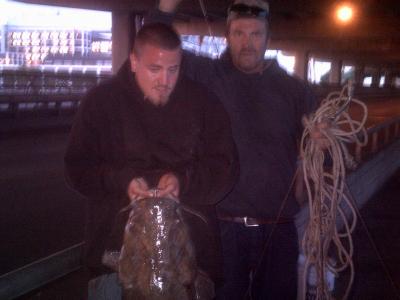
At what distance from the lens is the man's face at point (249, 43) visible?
11.4 feet

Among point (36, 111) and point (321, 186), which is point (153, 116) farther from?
point (36, 111)

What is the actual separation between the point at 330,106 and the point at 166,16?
3.56ft

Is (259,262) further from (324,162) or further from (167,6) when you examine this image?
(167,6)

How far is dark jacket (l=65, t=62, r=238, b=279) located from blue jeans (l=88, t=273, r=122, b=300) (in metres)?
0.09

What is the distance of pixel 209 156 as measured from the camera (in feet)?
9.08

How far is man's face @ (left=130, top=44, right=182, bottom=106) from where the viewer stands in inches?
104

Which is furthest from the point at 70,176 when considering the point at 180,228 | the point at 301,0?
the point at 301,0

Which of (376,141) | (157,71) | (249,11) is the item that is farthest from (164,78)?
(376,141)

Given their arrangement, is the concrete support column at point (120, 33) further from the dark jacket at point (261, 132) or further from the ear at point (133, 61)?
the ear at point (133, 61)

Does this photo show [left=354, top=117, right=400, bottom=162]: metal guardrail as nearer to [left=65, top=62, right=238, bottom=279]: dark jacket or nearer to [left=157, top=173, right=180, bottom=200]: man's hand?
[left=65, top=62, right=238, bottom=279]: dark jacket

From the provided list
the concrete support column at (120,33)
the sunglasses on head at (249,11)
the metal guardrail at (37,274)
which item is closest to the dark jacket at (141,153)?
the metal guardrail at (37,274)

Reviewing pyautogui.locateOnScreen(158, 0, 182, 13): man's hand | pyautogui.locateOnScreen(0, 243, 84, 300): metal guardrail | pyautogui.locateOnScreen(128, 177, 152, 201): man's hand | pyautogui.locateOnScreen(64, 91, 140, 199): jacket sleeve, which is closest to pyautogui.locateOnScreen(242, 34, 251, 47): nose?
pyautogui.locateOnScreen(158, 0, 182, 13): man's hand

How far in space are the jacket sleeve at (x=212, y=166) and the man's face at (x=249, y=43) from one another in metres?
0.78

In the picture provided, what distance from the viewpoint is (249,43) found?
11.4ft
